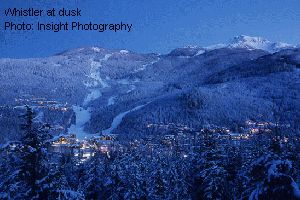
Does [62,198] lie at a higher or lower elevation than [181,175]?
higher

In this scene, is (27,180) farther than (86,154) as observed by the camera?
No

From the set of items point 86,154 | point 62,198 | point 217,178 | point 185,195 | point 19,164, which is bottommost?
point 86,154

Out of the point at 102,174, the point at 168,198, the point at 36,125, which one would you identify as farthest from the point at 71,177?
the point at 36,125

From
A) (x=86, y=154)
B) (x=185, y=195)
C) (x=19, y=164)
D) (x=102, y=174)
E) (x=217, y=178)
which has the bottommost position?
(x=86, y=154)

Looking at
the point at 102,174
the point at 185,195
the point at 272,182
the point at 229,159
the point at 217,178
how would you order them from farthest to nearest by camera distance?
the point at 185,195
the point at 102,174
the point at 229,159
the point at 217,178
the point at 272,182

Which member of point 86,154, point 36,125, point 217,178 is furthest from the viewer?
point 86,154

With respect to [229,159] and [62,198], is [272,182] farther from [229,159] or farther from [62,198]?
[229,159]

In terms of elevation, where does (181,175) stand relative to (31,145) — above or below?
below

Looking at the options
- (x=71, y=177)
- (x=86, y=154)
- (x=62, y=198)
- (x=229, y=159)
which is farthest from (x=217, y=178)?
(x=86, y=154)

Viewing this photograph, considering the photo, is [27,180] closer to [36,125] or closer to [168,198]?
[36,125]
